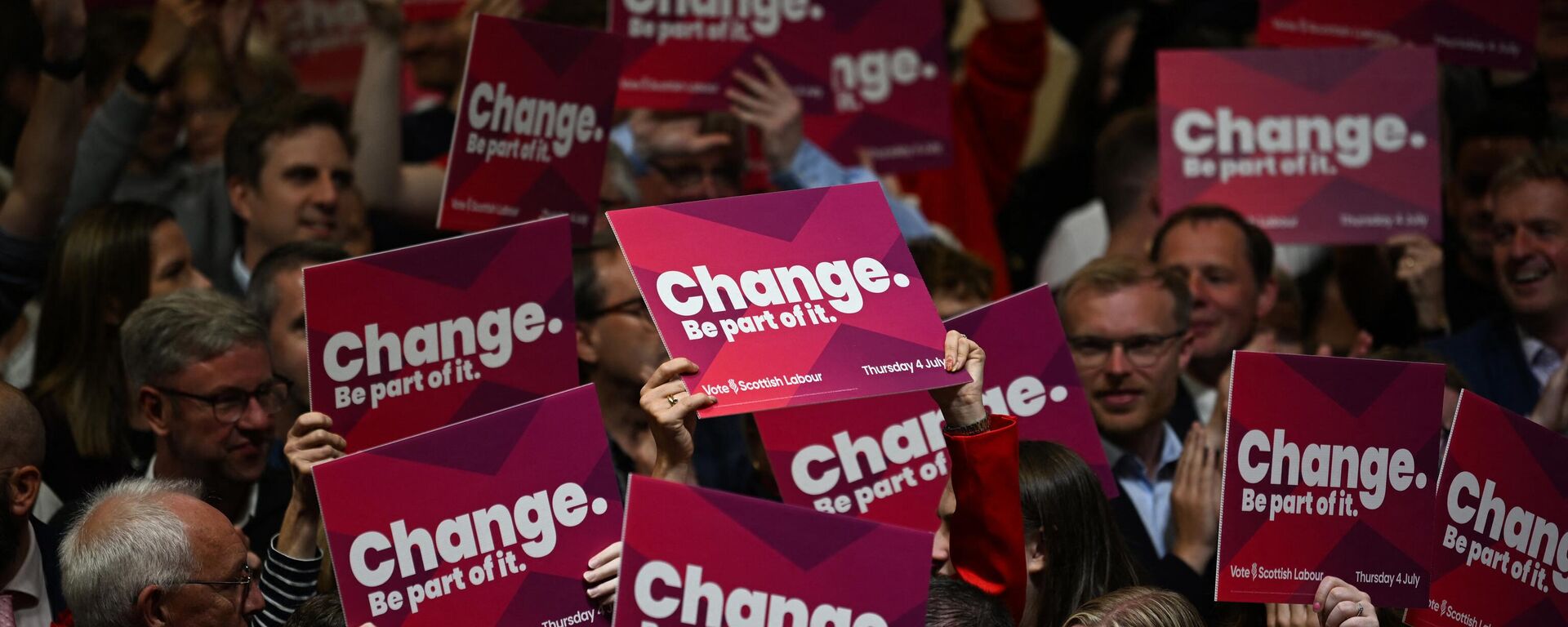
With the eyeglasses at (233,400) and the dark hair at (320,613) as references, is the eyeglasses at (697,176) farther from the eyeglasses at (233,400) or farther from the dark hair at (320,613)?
the dark hair at (320,613)

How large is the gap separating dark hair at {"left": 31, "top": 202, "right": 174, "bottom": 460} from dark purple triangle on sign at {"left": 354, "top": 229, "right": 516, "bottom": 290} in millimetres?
1369

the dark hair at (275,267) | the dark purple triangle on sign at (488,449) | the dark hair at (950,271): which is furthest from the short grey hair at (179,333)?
the dark hair at (950,271)

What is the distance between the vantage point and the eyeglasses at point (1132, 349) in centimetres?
526

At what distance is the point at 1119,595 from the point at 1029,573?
493mm

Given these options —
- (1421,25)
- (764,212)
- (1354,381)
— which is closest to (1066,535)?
(1354,381)

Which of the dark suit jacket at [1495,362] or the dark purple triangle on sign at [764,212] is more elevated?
the dark purple triangle on sign at [764,212]

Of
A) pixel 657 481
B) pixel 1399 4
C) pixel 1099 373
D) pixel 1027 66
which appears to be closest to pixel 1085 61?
pixel 1027 66

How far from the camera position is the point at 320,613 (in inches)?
142

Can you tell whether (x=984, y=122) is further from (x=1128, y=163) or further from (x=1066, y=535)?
(x=1066, y=535)

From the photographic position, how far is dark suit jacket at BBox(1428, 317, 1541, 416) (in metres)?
5.63

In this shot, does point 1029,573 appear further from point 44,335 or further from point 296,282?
point 44,335

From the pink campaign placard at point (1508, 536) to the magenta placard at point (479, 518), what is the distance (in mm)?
1894

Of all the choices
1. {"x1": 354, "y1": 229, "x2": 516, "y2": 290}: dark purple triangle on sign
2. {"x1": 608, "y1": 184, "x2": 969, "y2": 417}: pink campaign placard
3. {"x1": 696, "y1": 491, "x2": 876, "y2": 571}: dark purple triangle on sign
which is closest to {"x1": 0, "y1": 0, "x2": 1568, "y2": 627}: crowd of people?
{"x1": 608, "y1": 184, "x2": 969, "y2": 417}: pink campaign placard

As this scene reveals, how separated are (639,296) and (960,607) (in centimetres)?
233
